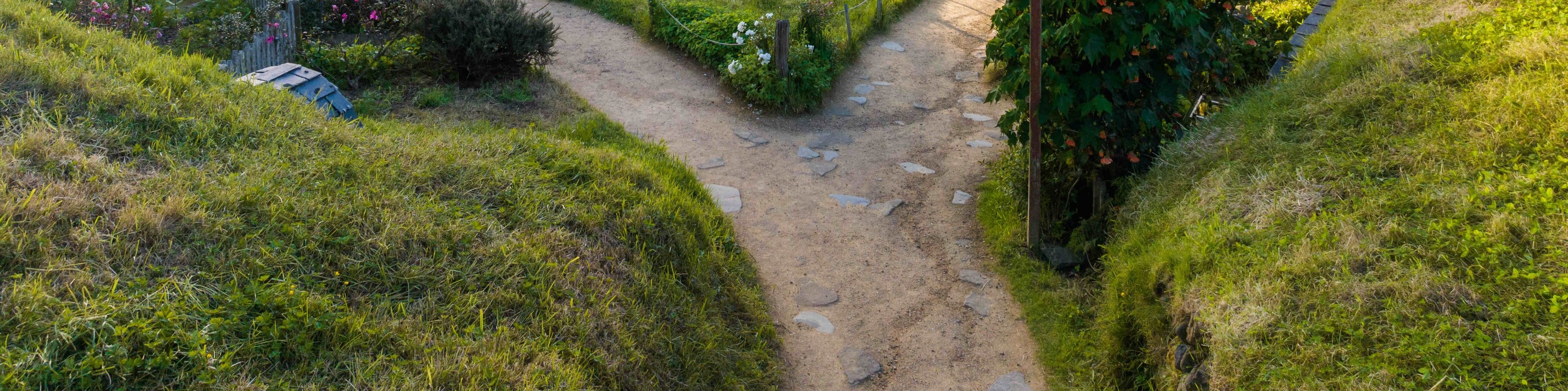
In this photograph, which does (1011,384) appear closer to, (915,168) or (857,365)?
(857,365)

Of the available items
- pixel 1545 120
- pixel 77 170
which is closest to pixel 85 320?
pixel 77 170

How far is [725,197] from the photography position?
6848 mm

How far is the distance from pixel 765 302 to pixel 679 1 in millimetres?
6712

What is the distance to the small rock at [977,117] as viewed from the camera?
8695 millimetres

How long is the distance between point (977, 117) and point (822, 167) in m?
2.07

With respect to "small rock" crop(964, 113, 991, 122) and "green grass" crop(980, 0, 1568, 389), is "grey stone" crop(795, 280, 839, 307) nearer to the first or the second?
"green grass" crop(980, 0, 1568, 389)

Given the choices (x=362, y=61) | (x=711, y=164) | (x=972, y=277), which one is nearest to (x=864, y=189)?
(x=711, y=164)

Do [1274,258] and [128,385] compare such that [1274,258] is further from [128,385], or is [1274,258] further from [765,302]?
[128,385]

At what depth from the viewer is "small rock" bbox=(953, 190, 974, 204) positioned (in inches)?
273

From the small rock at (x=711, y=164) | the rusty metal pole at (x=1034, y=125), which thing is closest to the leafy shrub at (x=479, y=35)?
the small rock at (x=711, y=164)

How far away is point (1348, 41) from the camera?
6.14 m

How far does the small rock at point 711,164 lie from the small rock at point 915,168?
1.51m

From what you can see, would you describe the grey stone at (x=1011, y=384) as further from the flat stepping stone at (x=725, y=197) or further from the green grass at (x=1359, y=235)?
the flat stepping stone at (x=725, y=197)

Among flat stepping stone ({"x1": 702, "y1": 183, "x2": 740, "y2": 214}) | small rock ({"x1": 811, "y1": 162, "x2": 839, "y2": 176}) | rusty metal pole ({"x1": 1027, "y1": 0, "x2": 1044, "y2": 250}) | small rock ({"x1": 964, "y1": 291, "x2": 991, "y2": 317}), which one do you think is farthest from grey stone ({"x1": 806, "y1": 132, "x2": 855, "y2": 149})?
small rock ({"x1": 964, "y1": 291, "x2": 991, "y2": 317})
